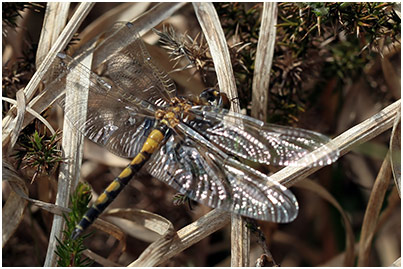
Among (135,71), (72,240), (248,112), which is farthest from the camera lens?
(248,112)

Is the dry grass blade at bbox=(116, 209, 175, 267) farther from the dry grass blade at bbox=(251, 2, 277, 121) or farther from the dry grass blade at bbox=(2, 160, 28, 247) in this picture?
the dry grass blade at bbox=(251, 2, 277, 121)

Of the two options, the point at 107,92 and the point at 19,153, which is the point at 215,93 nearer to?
the point at 107,92

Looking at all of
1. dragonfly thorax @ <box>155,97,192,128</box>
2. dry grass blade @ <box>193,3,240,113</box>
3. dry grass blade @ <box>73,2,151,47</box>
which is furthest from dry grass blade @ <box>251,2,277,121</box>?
dry grass blade @ <box>73,2,151,47</box>

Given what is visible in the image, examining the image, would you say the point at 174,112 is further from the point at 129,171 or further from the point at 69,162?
the point at 69,162

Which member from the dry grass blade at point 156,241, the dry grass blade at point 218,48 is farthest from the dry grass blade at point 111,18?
the dry grass blade at point 156,241

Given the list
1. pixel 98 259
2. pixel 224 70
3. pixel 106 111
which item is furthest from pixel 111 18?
pixel 98 259

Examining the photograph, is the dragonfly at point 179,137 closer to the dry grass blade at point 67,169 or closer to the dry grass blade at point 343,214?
the dry grass blade at point 67,169
